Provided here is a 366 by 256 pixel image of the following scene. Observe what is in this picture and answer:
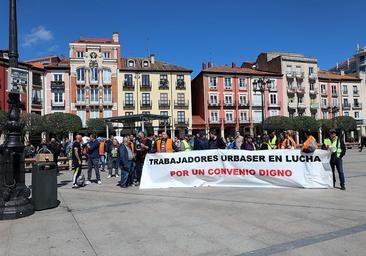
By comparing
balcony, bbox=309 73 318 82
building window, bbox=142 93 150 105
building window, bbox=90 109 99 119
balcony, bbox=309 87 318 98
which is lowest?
building window, bbox=90 109 99 119

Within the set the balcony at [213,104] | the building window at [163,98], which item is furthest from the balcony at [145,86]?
the balcony at [213,104]

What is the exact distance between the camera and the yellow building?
51.2 meters

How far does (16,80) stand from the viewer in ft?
23.1

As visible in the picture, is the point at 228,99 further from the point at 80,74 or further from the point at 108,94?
the point at 80,74

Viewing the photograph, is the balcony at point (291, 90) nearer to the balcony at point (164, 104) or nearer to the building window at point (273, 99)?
→ the building window at point (273, 99)

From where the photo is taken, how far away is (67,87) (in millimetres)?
49500

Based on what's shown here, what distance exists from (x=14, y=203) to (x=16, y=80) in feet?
8.18

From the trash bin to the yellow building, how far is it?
42.5 metres

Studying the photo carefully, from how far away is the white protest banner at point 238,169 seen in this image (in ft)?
32.8

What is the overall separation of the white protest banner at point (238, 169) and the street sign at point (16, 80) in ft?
15.6

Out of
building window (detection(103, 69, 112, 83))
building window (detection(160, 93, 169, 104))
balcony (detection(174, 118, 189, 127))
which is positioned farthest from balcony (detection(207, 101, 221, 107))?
building window (detection(103, 69, 112, 83))

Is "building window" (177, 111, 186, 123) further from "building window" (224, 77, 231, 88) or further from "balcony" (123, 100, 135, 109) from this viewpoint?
"building window" (224, 77, 231, 88)

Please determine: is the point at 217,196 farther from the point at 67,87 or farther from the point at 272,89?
the point at 272,89

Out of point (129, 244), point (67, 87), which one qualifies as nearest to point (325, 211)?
point (129, 244)
